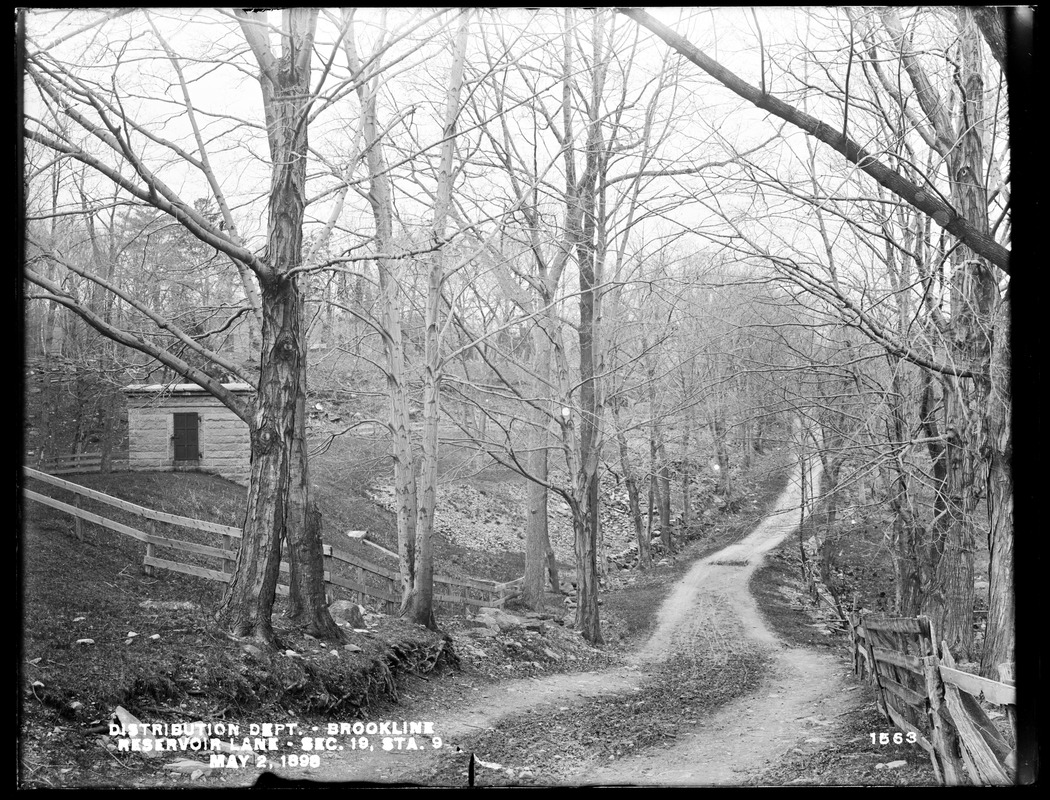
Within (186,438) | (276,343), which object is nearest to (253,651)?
(276,343)

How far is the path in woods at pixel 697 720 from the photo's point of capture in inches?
120

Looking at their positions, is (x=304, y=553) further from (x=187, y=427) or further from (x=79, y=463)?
(x=79, y=463)

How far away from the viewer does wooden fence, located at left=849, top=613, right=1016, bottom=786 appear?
292cm

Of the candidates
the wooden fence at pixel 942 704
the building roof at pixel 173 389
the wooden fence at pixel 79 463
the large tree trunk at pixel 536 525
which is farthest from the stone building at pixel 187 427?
the wooden fence at pixel 942 704

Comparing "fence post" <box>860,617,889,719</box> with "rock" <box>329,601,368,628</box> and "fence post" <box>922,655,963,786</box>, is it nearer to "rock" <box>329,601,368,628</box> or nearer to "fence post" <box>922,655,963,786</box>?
"fence post" <box>922,655,963,786</box>

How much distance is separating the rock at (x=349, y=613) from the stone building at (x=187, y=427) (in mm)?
1425

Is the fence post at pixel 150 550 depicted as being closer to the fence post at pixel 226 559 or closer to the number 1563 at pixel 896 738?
the fence post at pixel 226 559

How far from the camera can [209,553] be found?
600cm

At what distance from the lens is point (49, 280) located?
4738mm

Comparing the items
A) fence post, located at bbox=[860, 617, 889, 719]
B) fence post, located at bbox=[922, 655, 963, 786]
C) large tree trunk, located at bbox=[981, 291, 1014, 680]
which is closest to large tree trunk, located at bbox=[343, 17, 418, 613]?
fence post, located at bbox=[860, 617, 889, 719]

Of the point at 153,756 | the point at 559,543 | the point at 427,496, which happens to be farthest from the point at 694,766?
the point at 559,543

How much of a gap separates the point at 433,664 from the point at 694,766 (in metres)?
2.36
